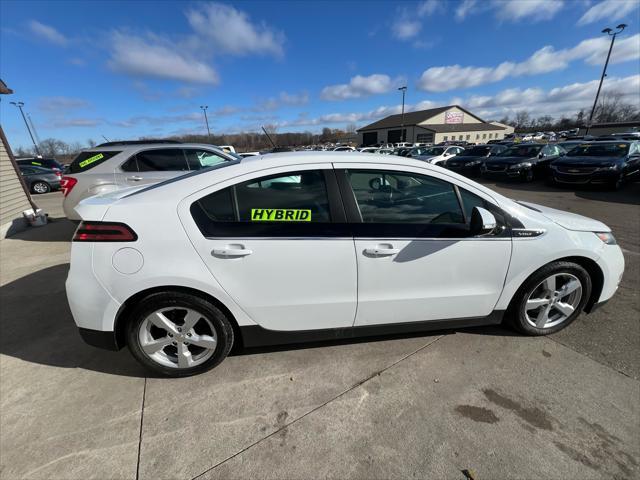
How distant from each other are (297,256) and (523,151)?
1620 centimetres

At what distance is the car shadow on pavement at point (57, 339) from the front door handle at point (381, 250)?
973mm

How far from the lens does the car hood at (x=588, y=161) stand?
33.7ft

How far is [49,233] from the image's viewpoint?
656 centimetres

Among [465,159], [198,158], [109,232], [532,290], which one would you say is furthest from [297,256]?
[465,159]

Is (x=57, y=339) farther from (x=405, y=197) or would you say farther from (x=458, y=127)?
(x=458, y=127)

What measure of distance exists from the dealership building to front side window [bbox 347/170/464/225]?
64.3 m

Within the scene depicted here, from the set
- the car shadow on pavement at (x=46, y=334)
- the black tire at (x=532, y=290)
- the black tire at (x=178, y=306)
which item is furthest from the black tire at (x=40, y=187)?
the black tire at (x=532, y=290)

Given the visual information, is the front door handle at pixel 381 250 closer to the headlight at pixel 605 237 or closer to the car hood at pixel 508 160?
the headlight at pixel 605 237

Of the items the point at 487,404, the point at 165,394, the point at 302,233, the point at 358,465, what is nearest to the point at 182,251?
the point at 302,233

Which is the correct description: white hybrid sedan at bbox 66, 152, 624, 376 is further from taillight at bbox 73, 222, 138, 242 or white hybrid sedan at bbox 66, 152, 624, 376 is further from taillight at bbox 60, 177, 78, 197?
taillight at bbox 60, 177, 78, 197

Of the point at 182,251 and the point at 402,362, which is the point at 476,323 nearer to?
the point at 402,362

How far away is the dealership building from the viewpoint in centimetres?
6397

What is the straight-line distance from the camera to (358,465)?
1.71m

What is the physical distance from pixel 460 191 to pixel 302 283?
4.55 feet
